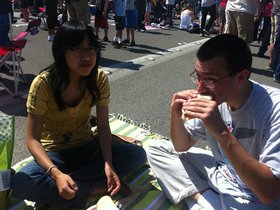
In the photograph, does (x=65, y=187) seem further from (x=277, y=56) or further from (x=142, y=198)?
(x=277, y=56)

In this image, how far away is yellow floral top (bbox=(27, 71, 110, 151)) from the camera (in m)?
2.29

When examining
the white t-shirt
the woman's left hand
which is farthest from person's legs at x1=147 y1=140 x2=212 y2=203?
the woman's left hand

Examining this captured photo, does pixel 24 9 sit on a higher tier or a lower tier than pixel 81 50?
lower

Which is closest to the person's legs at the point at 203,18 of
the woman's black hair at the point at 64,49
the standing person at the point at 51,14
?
the standing person at the point at 51,14

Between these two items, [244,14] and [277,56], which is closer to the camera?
[277,56]

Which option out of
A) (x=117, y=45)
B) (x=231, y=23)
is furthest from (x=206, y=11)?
(x=231, y=23)

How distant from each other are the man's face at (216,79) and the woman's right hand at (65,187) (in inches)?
38.1

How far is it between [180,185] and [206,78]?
3.17 ft

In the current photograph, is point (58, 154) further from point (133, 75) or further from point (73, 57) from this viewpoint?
point (133, 75)

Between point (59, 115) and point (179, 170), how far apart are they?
96 centimetres

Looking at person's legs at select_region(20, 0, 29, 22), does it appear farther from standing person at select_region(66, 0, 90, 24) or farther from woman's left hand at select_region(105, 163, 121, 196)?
woman's left hand at select_region(105, 163, 121, 196)

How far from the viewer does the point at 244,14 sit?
21.0ft

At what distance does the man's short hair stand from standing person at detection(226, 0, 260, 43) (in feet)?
15.8

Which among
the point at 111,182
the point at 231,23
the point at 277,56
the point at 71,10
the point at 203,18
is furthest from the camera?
the point at 203,18
